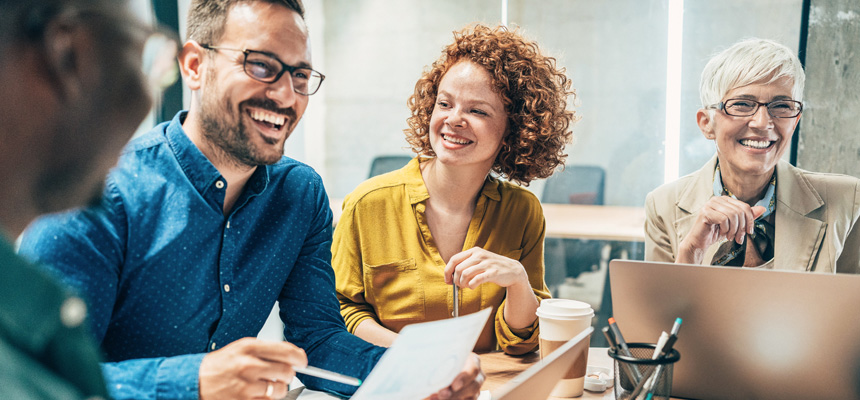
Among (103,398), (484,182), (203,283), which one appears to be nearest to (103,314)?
(203,283)

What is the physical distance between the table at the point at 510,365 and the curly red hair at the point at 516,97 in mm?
667

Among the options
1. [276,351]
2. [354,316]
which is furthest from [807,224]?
[276,351]

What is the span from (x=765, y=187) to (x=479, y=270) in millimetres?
1037

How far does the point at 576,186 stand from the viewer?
3.61 m

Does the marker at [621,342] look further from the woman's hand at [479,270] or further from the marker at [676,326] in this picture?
the woman's hand at [479,270]

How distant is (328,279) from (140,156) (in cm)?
49

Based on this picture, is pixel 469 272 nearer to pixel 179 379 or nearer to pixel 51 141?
pixel 179 379

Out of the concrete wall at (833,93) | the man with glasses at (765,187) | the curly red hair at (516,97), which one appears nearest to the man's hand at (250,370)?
the curly red hair at (516,97)

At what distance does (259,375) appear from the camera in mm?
917

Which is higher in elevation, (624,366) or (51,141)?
(51,141)

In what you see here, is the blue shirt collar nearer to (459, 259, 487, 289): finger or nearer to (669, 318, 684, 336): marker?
(459, 259, 487, 289): finger

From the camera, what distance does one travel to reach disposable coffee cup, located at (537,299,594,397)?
3.69 feet

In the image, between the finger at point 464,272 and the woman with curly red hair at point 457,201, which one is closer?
the finger at point 464,272

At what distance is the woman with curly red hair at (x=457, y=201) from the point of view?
5.42ft
